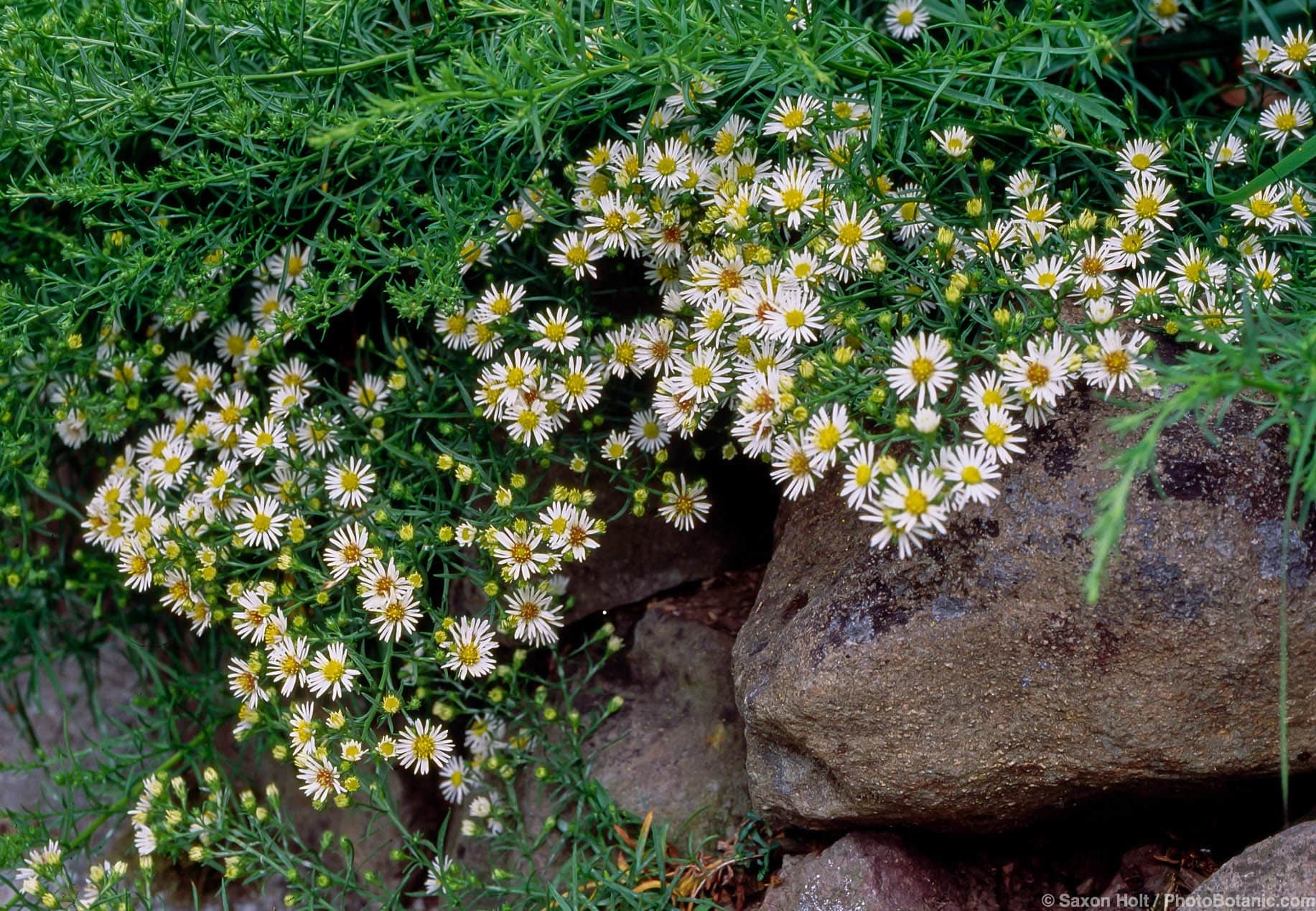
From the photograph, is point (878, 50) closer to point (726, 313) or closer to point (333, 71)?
point (726, 313)

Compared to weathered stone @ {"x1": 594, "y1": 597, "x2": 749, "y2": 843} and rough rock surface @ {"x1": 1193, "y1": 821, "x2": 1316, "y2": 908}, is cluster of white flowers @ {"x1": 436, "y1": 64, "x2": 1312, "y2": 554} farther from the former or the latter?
rough rock surface @ {"x1": 1193, "y1": 821, "x2": 1316, "y2": 908}

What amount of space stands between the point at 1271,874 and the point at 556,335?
1609mm

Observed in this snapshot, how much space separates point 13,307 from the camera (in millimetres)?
2539

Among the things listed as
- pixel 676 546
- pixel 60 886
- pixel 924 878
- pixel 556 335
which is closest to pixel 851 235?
pixel 556 335

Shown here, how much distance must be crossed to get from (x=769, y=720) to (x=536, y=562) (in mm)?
572

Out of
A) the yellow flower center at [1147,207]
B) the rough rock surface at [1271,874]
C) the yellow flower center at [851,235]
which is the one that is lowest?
the rough rock surface at [1271,874]

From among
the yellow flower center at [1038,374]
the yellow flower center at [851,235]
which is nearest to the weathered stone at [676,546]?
the yellow flower center at [851,235]

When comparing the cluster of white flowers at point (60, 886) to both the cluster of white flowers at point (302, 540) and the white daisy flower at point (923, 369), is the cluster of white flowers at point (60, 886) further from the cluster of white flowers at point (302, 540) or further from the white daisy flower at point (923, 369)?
the white daisy flower at point (923, 369)

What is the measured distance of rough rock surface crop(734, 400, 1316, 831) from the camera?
1.89m

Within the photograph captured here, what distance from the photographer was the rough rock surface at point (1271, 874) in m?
1.74

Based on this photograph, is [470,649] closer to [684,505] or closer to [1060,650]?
[684,505]

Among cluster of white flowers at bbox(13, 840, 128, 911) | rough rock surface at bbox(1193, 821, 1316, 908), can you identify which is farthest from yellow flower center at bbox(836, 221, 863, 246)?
cluster of white flowers at bbox(13, 840, 128, 911)

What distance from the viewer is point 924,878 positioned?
2.20m

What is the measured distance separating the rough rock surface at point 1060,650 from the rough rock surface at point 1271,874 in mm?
165
